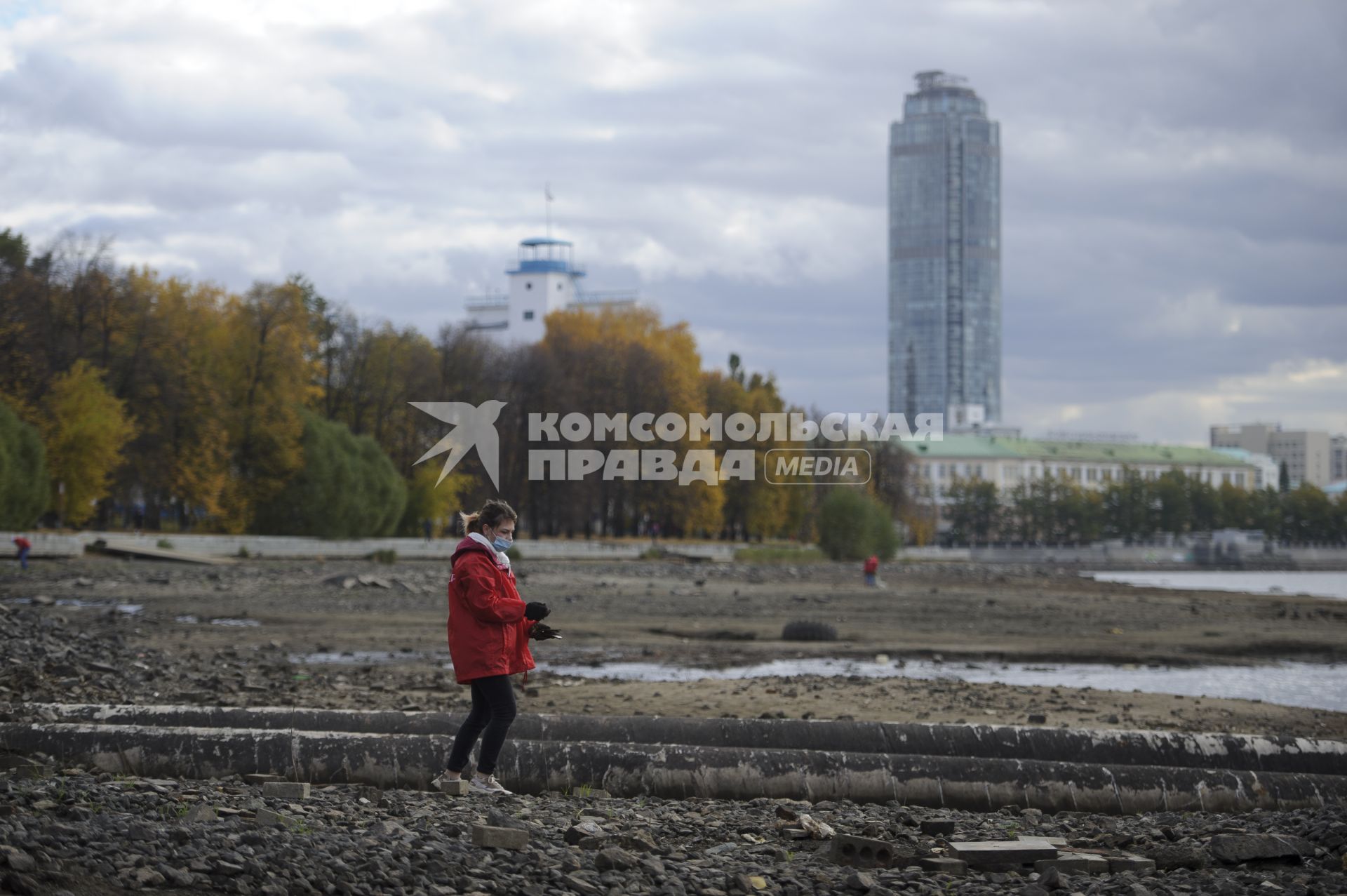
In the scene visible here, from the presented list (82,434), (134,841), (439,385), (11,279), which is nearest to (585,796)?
(134,841)

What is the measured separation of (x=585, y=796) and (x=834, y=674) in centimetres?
988

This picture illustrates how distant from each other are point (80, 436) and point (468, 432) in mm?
25537

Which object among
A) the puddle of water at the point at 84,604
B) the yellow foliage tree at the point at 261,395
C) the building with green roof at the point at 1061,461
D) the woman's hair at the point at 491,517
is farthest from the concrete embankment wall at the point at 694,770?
the building with green roof at the point at 1061,461

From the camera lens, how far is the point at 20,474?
45031mm

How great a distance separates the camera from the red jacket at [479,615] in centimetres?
870

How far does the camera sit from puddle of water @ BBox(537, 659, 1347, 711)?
19.1 metres

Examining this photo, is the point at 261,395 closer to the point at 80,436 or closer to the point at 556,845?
the point at 80,436

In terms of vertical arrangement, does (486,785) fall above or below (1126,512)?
above

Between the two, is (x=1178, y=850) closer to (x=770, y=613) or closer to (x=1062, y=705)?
(x=1062, y=705)

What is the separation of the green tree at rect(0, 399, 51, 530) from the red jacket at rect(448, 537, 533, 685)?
39678 mm

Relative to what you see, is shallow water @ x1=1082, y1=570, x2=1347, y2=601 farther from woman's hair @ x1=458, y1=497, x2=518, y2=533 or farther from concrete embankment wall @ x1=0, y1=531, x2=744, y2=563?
woman's hair @ x1=458, y1=497, x2=518, y2=533

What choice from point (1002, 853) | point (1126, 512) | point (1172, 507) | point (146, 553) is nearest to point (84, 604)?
point (146, 553)

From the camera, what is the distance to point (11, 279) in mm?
51125

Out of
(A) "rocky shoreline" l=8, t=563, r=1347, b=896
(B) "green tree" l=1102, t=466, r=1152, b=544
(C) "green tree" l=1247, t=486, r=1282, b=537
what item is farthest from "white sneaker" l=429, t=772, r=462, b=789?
(C) "green tree" l=1247, t=486, r=1282, b=537
